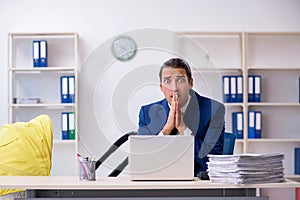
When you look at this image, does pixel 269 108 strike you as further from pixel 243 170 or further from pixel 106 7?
pixel 243 170

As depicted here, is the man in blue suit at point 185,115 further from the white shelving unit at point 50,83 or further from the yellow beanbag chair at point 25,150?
the white shelving unit at point 50,83

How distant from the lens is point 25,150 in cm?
333

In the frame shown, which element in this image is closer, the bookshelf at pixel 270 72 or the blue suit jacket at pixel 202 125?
the blue suit jacket at pixel 202 125

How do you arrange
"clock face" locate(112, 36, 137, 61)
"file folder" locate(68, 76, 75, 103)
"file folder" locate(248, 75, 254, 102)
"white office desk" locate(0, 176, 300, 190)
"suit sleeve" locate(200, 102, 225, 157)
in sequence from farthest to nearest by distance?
"clock face" locate(112, 36, 137, 61)
"file folder" locate(248, 75, 254, 102)
"file folder" locate(68, 76, 75, 103)
"suit sleeve" locate(200, 102, 225, 157)
"white office desk" locate(0, 176, 300, 190)

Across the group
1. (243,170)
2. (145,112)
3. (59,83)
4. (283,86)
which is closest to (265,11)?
(283,86)

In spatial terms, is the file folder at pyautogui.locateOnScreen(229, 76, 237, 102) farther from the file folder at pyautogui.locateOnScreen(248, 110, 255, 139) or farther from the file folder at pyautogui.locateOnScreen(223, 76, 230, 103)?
the file folder at pyautogui.locateOnScreen(248, 110, 255, 139)

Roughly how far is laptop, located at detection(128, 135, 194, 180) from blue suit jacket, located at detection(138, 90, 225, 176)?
0.36 meters

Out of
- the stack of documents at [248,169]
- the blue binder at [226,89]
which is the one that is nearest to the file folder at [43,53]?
the blue binder at [226,89]

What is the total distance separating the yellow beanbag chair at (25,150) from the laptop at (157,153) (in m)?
1.07

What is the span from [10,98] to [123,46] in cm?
120

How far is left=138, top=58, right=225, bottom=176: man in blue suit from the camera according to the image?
8.90 feet

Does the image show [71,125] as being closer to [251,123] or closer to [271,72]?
[251,123]

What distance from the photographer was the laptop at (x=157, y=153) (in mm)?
2381

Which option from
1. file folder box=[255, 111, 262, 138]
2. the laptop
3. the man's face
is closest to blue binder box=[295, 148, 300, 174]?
file folder box=[255, 111, 262, 138]
